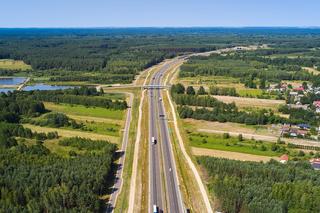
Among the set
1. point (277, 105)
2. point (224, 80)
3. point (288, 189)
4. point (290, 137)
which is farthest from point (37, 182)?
point (224, 80)

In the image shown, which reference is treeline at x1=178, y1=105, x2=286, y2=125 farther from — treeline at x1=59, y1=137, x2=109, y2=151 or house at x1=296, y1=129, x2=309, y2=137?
treeline at x1=59, y1=137, x2=109, y2=151

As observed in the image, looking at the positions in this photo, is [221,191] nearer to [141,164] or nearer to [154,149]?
[141,164]

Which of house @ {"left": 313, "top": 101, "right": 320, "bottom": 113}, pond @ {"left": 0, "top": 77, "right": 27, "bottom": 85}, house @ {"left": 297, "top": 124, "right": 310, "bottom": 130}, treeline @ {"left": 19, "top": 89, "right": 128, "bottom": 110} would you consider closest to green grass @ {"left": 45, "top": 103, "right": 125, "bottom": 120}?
treeline @ {"left": 19, "top": 89, "right": 128, "bottom": 110}

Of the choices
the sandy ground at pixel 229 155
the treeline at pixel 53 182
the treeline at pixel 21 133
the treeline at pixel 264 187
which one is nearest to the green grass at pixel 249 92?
the sandy ground at pixel 229 155

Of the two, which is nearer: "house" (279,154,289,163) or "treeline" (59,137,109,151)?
A: "house" (279,154,289,163)

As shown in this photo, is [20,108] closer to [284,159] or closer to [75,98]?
[75,98]

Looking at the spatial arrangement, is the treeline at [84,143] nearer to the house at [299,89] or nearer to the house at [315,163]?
the house at [315,163]
